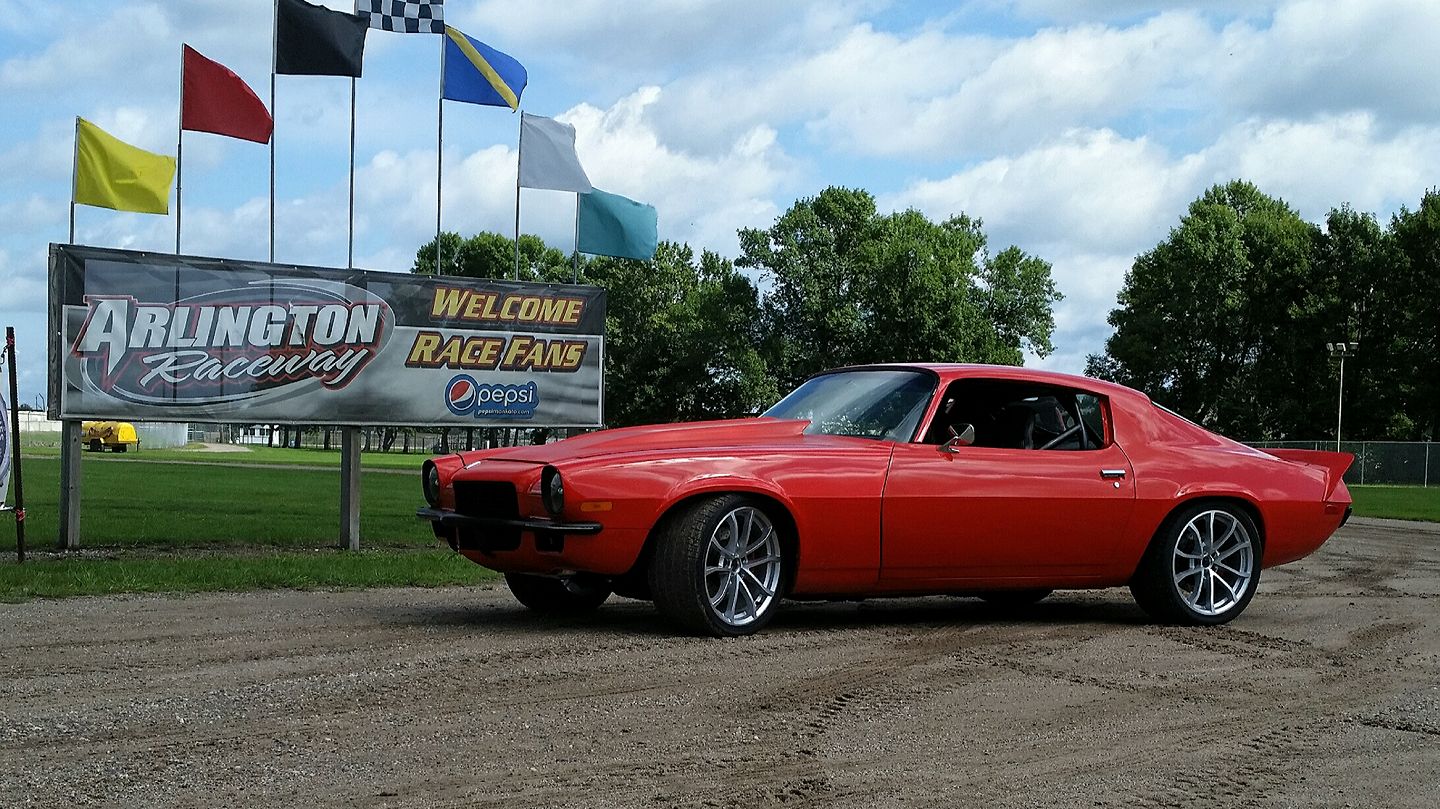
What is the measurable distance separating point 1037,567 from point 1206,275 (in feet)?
212

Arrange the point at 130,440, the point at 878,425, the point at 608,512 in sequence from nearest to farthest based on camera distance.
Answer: the point at 608,512 → the point at 878,425 → the point at 130,440

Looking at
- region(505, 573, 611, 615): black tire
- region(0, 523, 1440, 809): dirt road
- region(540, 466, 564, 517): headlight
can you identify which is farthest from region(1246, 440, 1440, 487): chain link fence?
region(540, 466, 564, 517): headlight

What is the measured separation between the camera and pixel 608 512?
25.5ft

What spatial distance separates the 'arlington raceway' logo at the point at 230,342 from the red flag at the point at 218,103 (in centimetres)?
260

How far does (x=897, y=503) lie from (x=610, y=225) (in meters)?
11.7

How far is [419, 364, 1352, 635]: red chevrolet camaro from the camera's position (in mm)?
7891

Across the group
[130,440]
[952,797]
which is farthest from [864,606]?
[130,440]

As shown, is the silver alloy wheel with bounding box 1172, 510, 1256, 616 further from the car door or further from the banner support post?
the banner support post

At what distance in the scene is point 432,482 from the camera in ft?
29.1

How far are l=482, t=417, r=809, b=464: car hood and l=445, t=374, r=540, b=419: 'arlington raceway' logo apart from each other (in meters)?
8.29

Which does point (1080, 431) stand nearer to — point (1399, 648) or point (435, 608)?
point (1399, 648)

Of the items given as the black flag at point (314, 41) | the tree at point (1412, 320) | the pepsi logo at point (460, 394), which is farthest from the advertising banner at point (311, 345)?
the tree at point (1412, 320)

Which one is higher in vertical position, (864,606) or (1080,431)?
(1080,431)

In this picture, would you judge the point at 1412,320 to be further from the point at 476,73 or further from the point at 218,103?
the point at 218,103
